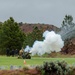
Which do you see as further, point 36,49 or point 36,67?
point 36,49

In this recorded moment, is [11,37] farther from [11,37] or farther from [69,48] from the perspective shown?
[69,48]

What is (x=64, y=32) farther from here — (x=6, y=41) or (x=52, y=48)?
(x=6, y=41)

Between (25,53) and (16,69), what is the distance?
33407 millimetres

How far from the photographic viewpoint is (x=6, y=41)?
354ft

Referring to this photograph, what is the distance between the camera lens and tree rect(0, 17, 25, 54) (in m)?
108

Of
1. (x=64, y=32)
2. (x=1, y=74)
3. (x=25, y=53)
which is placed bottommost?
(x=1, y=74)

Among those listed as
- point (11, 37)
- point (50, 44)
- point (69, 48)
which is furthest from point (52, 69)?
point (69, 48)

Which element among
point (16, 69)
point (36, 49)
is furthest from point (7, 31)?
point (16, 69)

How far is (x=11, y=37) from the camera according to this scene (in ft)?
355

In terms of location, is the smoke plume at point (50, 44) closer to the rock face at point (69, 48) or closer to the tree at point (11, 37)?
the tree at point (11, 37)

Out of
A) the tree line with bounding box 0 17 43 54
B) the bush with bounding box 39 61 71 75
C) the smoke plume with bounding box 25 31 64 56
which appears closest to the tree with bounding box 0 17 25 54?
the tree line with bounding box 0 17 43 54

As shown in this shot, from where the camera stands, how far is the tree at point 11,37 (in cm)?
10800

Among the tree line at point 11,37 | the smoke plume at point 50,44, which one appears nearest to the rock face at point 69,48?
the tree line at point 11,37

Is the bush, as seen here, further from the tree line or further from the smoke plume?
the tree line
